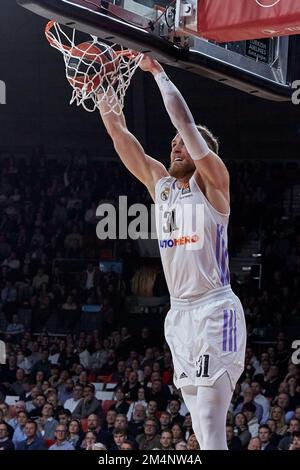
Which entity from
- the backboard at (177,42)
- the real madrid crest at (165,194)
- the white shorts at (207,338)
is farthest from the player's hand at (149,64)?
the white shorts at (207,338)

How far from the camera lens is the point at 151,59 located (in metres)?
5.32

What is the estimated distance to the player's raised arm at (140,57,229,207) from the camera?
15.6ft

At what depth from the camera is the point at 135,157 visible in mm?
5363

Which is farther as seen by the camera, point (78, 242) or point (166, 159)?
point (166, 159)

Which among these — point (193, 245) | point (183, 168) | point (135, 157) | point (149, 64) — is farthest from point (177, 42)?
point (193, 245)

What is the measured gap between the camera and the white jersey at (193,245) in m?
4.89

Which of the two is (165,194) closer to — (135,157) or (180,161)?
(180,161)

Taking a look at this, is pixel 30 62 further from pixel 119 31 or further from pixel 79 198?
pixel 119 31

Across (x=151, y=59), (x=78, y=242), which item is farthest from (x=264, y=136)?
(x=151, y=59)

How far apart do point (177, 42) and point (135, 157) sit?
28.5 inches

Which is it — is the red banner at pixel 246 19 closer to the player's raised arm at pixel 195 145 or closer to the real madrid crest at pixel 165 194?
the player's raised arm at pixel 195 145

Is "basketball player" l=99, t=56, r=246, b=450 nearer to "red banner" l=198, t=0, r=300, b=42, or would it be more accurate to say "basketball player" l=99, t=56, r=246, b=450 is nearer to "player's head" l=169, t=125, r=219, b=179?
"player's head" l=169, t=125, r=219, b=179
